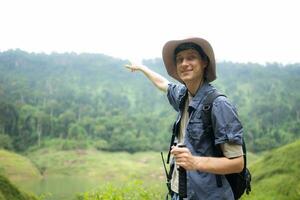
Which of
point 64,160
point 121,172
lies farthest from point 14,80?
point 121,172

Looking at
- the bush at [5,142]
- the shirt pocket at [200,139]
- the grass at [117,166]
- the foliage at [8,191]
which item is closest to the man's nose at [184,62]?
the shirt pocket at [200,139]

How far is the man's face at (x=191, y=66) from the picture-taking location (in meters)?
2.89

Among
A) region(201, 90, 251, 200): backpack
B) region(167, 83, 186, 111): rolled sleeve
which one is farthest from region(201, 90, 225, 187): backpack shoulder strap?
region(167, 83, 186, 111): rolled sleeve

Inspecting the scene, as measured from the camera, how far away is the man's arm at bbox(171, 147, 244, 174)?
8.09 feet

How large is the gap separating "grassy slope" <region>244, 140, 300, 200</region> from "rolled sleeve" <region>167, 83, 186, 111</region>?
7.67m

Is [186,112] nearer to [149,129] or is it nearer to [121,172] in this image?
[121,172]

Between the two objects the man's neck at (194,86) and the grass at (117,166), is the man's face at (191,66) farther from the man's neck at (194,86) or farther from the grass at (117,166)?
the grass at (117,166)

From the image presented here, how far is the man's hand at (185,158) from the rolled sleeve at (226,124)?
0.19 meters

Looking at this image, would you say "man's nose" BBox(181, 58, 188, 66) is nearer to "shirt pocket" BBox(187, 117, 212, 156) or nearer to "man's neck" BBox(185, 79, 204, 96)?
"man's neck" BBox(185, 79, 204, 96)

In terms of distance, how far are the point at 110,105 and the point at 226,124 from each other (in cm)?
14279

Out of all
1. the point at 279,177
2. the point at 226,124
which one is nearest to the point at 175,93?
the point at 226,124

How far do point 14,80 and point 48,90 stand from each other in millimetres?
12949

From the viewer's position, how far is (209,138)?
261cm

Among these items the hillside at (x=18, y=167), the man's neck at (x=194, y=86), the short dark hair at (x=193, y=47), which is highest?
the short dark hair at (x=193, y=47)
